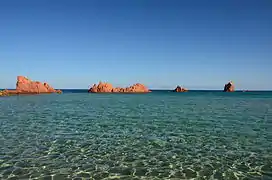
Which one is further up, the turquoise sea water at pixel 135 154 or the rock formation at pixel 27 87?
the rock formation at pixel 27 87

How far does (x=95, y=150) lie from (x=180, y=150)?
5.80 meters

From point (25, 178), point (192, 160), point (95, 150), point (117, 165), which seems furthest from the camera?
point (95, 150)

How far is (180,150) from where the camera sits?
16.4m

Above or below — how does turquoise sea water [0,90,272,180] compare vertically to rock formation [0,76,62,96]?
below

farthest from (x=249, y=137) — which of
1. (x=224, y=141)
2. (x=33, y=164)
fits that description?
(x=33, y=164)

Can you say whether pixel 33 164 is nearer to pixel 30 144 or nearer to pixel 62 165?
pixel 62 165

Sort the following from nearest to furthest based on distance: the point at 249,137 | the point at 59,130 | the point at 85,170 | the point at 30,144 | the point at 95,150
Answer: the point at 85,170
the point at 95,150
the point at 30,144
the point at 249,137
the point at 59,130

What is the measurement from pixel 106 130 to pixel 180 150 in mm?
9327

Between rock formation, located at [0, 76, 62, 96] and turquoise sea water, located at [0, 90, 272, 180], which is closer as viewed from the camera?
turquoise sea water, located at [0, 90, 272, 180]

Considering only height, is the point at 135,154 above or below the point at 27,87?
below

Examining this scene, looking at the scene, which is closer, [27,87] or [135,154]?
[135,154]

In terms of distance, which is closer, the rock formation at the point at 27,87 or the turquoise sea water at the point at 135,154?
the turquoise sea water at the point at 135,154

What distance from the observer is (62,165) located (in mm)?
13031

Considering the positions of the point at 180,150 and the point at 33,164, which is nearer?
the point at 33,164
